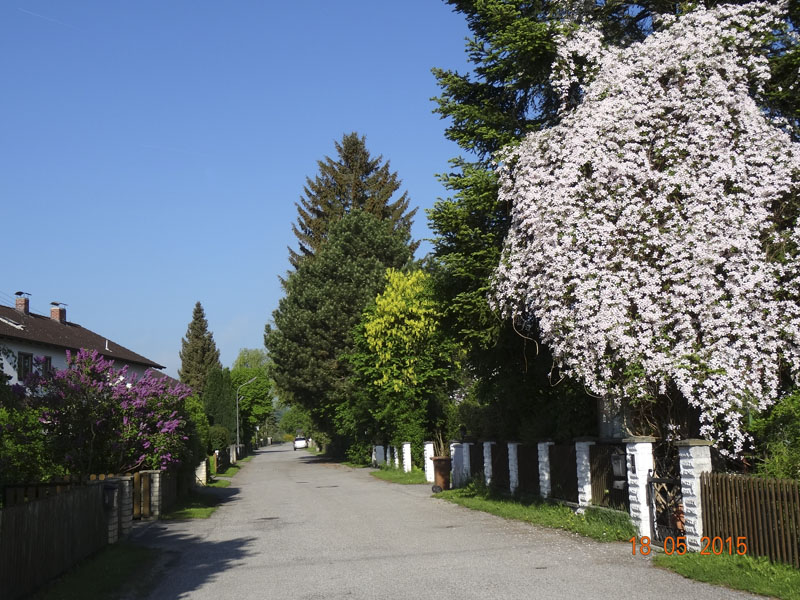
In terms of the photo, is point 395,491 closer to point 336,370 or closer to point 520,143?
point 520,143

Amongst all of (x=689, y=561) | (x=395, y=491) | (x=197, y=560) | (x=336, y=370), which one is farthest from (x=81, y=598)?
(x=336, y=370)

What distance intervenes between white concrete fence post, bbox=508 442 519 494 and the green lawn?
27.3 ft

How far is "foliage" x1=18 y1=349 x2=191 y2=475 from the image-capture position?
59.9 ft

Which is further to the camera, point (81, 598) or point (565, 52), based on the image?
point (565, 52)

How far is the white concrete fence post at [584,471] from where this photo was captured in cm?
1594

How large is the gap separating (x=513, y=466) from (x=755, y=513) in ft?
36.5

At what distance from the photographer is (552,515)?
54.0 ft

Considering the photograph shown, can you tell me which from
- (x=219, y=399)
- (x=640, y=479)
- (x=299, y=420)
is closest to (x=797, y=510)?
(x=640, y=479)

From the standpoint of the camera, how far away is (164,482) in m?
21.3

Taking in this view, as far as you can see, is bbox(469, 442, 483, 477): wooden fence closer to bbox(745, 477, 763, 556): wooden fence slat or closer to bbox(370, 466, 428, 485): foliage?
bbox(370, 466, 428, 485): foliage

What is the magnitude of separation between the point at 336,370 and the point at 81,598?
38.0m

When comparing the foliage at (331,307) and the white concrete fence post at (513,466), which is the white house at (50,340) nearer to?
the foliage at (331,307)

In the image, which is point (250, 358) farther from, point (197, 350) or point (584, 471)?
point (584, 471)

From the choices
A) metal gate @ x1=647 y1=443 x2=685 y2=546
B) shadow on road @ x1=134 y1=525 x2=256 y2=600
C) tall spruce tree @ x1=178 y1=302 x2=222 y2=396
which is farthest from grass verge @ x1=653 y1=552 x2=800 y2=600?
tall spruce tree @ x1=178 y1=302 x2=222 y2=396
